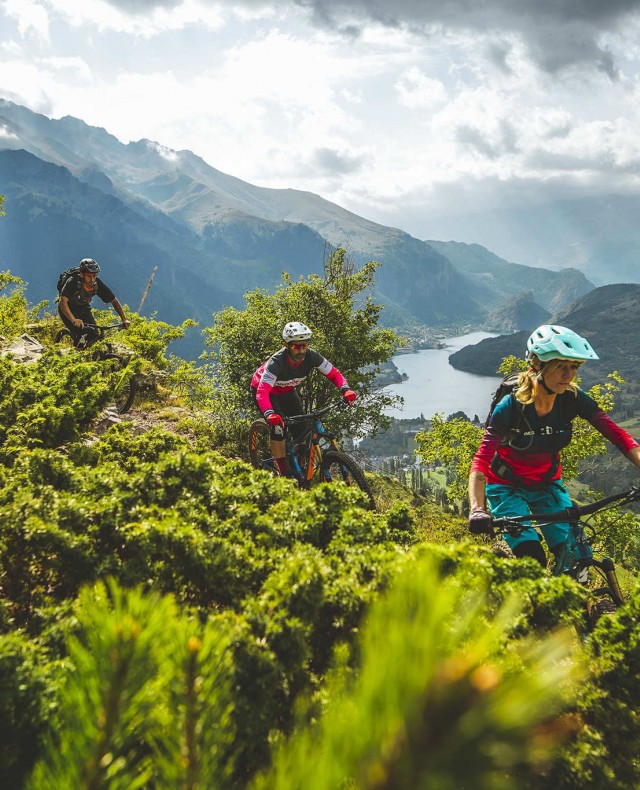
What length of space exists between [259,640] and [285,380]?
6437 mm

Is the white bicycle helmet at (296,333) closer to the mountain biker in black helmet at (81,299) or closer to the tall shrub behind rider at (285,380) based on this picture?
the tall shrub behind rider at (285,380)

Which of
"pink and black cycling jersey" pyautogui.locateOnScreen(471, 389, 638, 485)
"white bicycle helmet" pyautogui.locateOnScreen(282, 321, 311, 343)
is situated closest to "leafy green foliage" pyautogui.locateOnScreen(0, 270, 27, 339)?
"white bicycle helmet" pyautogui.locateOnScreen(282, 321, 311, 343)

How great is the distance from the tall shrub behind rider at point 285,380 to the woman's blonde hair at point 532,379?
3.41m

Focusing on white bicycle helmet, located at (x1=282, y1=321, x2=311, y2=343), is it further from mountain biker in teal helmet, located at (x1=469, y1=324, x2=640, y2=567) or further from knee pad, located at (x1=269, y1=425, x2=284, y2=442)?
mountain biker in teal helmet, located at (x1=469, y1=324, x2=640, y2=567)

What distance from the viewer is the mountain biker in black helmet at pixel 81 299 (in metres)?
10.6

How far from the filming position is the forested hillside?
0.76m

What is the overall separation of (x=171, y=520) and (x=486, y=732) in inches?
110

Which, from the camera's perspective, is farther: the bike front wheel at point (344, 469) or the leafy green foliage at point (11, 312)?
the leafy green foliage at point (11, 312)

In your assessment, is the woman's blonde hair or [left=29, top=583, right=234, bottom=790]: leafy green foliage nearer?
[left=29, top=583, right=234, bottom=790]: leafy green foliage

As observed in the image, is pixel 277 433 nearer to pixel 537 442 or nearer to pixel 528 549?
pixel 537 442

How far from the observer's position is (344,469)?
26.8 ft

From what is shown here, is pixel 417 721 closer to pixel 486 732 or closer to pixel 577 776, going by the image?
pixel 486 732

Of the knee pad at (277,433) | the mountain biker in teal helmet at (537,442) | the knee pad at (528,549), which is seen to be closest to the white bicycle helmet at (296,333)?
the knee pad at (277,433)

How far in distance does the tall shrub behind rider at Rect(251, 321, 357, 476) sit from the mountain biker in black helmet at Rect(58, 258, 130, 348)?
5144mm
